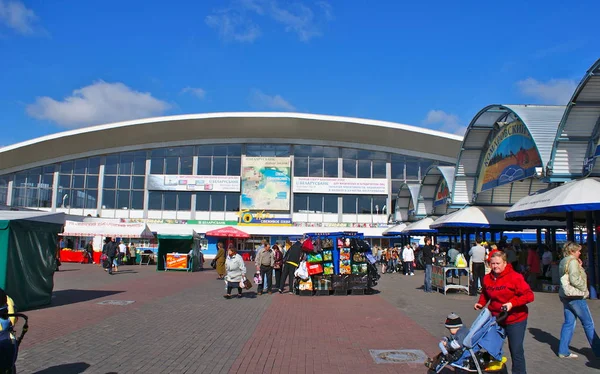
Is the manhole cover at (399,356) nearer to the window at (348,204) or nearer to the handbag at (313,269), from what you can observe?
the handbag at (313,269)

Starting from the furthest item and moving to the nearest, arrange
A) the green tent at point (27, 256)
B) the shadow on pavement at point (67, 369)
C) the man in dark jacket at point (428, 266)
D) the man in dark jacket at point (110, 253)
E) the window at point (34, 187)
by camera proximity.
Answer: the window at point (34, 187)
the man in dark jacket at point (110, 253)
the man in dark jacket at point (428, 266)
the green tent at point (27, 256)
the shadow on pavement at point (67, 369)

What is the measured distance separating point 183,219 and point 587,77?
42.4m

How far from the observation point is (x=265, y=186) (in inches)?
1957

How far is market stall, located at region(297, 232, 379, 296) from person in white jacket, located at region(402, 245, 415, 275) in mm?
10540

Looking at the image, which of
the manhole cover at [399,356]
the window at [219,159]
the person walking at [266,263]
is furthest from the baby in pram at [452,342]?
the window at [219,159]

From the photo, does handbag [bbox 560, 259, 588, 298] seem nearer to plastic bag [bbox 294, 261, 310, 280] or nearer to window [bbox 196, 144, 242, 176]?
plastic bag [bbox 294, 261, 310, 280]

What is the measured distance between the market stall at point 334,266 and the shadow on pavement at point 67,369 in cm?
916

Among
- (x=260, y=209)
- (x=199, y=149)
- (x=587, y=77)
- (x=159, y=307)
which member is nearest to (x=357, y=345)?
(x=159, y=307)

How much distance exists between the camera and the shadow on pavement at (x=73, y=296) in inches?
490

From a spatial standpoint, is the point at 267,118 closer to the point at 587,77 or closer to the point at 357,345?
the point at 587,77

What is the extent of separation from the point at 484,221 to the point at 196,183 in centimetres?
3634

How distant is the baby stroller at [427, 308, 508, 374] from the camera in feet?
16.4

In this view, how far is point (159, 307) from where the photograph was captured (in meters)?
11.7

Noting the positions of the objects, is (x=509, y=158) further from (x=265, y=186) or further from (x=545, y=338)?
(x=265, y=186)
